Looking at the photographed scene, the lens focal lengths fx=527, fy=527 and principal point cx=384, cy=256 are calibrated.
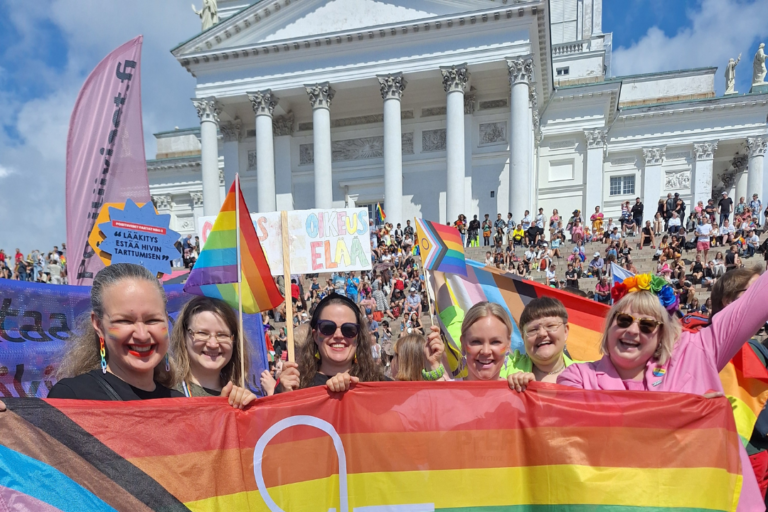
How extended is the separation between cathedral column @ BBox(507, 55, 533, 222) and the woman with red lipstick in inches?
951

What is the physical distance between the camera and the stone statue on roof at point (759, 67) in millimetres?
37969

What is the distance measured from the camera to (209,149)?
30.0 meters

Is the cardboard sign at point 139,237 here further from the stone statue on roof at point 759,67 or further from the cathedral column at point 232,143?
the stone statue on roof at point 759,67

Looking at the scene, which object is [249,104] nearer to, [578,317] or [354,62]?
[354,62]

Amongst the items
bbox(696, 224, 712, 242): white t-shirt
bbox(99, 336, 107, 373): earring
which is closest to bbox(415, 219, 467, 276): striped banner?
bbox(99, 336, 107, 373): earring

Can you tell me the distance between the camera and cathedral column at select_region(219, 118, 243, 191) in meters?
33.4

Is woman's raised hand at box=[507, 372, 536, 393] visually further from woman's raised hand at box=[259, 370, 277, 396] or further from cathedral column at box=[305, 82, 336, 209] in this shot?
cathedral column at box=[305, 82, 336, 209]

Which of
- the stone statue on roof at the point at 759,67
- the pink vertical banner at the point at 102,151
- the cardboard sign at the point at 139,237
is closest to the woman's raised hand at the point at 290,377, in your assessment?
the cardboard sign at the point at 139,237

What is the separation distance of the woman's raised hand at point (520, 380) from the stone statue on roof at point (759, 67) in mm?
45816

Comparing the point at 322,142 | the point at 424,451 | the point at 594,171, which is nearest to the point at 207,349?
the point at 424,451

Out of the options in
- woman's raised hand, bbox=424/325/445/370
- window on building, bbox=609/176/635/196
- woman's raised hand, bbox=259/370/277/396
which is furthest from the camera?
window on building, bbox=609/176/635/196

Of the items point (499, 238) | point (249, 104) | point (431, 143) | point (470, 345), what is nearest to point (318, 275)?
point (499, 238)

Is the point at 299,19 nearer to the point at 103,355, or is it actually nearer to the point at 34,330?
the point at 34,330

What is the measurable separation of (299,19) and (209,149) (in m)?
8.87
